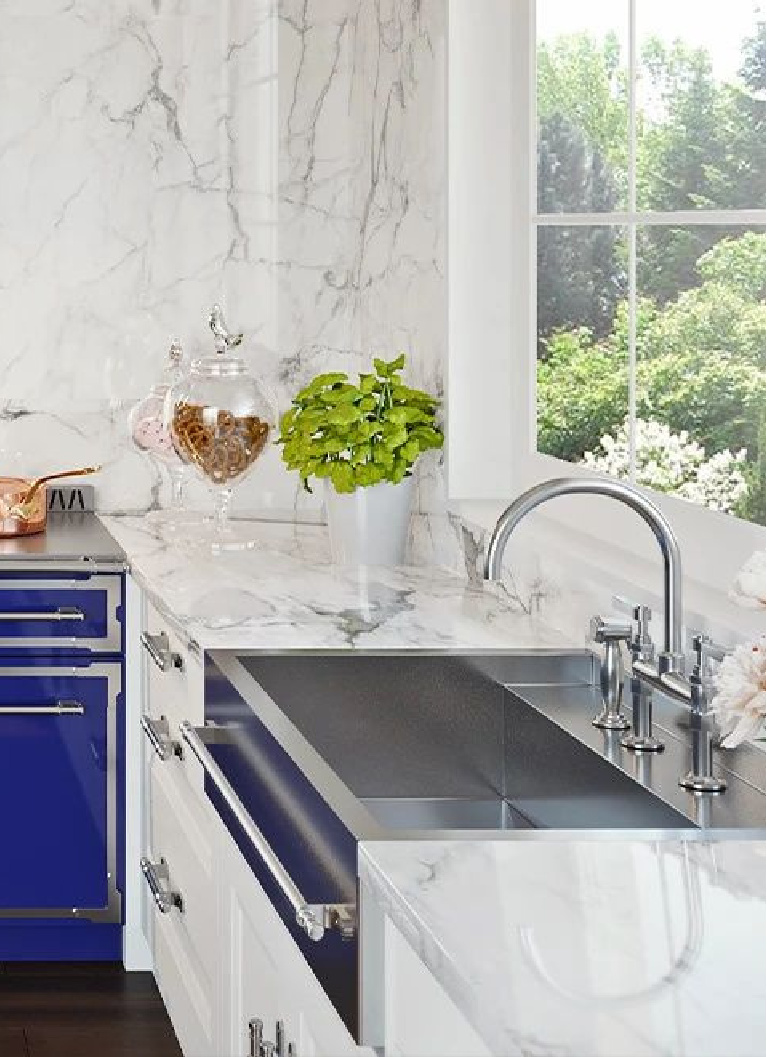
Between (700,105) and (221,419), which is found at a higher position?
(700,105)

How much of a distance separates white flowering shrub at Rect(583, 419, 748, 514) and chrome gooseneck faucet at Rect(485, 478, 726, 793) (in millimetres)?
274

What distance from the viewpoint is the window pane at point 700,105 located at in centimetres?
255

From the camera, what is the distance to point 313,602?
10.8ft

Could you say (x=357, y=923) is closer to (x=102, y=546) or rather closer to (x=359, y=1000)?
(x=359, y=1000)

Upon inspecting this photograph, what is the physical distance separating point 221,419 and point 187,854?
1227 millimetres

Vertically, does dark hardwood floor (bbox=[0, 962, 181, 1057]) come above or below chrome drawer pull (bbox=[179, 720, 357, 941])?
below

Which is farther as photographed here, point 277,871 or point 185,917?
point 185,917

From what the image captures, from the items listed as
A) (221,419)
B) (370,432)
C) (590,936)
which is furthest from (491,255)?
(590,936)

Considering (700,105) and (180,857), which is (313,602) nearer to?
(180,857)

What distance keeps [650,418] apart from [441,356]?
0.88 metres

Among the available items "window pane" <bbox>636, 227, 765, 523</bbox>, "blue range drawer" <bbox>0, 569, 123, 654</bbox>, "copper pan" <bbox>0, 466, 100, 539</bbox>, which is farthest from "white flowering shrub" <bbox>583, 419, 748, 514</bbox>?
"copper pan" <bbox>0, 466, 100, 539</bbox>

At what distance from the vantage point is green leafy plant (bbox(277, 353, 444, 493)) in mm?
3643

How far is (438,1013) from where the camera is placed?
1.56 meters

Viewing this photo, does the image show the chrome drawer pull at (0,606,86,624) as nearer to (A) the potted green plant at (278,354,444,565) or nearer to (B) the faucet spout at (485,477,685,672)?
(A) the potted green plant at (278,354,444,565)
